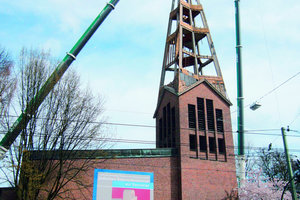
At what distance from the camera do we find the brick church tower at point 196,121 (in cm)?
2433

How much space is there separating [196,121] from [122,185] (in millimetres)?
8864

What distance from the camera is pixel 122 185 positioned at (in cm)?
2236

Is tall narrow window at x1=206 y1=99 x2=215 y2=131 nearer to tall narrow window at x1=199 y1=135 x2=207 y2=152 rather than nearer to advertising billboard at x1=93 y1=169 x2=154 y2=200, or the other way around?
tall narrow window at x1=199 y1=135 x2=207 y2=152

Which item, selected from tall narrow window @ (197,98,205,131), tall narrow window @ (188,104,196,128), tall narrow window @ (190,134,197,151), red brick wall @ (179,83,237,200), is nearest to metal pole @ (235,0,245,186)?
red brick wall @ (179,83,237,200)

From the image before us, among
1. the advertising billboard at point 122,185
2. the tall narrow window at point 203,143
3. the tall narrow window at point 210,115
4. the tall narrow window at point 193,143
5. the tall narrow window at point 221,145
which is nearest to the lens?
the advertising billboard at point 122,185

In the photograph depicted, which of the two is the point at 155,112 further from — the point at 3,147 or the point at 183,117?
the point at 3,147

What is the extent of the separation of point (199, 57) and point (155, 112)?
7768 mm

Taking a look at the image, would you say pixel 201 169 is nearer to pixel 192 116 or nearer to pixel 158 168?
pixel 158 168

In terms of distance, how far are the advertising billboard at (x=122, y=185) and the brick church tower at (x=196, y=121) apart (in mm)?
2828

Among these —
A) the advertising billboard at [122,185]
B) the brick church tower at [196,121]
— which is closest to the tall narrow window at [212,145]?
the brick church tower at [196,121]

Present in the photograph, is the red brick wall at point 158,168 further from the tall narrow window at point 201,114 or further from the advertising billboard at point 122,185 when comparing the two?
the tall narrow window at point 201,114

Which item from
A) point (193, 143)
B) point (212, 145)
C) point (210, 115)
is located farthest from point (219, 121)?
point (193, 143)

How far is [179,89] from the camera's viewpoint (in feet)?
88.3

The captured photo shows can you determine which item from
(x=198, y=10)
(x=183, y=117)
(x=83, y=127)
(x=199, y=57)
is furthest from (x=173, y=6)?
(x=83, y=127)
